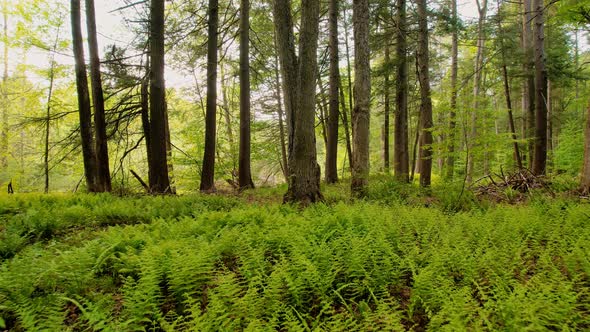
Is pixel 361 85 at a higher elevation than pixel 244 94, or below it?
below

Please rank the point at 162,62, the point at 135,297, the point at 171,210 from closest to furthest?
the point at 135,297, the point at 171,210, the point at 162,62

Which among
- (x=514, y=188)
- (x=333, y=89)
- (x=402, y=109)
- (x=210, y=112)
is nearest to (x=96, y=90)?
(x=210, y=112)

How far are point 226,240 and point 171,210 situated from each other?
329 centimetres

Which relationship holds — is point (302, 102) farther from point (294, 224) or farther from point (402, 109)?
point (402, 109)

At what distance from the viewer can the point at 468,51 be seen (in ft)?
103

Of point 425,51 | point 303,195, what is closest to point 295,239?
point 303,195

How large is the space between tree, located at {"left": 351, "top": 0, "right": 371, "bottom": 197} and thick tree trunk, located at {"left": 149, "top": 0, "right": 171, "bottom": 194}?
5454 millimetres

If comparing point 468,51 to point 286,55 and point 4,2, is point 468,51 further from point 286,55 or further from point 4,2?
point 4,2

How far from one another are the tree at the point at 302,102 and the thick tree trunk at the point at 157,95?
12.3ft

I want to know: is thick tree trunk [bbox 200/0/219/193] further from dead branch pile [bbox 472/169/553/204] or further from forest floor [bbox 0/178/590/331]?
dead branch pile [bbox 472/169/553/204]

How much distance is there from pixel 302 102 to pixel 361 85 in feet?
6.93

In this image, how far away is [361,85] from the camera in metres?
8.12

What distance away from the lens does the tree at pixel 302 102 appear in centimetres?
673

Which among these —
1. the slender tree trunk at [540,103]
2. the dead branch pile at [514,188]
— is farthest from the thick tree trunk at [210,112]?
the slender tree trunk at [540,103]
